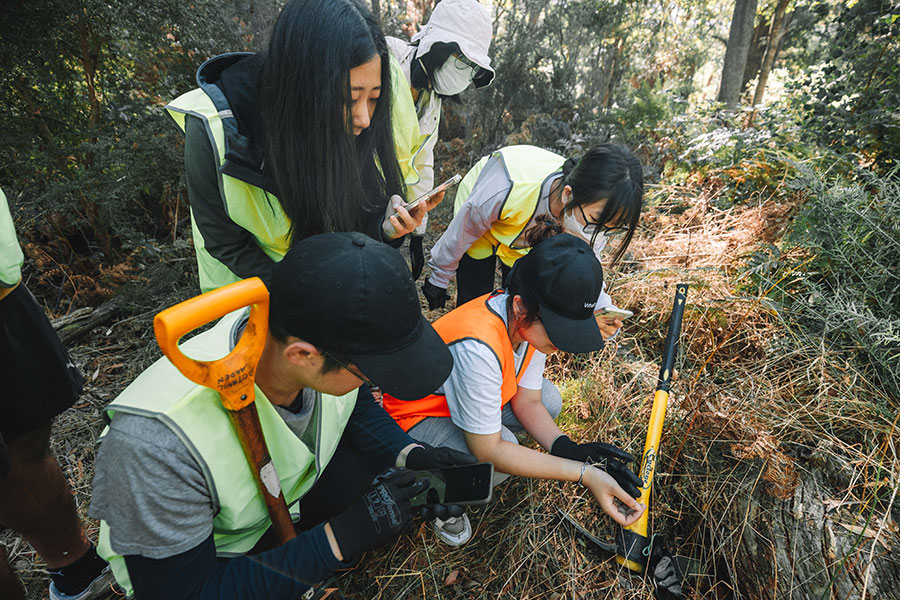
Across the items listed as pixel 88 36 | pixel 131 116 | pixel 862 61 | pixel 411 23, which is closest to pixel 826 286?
pixel 862 61

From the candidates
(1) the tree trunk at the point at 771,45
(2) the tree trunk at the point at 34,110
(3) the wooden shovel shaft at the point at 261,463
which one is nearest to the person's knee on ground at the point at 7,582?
(3) the wooden shovel shaft at the point at 261,463

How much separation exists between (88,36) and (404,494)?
374 centimetres

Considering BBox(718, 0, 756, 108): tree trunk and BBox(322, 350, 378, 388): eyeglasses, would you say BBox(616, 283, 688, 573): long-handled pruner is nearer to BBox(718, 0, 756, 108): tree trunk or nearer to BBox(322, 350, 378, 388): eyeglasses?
BBox(322, 350, 378, 388): eyeglasses

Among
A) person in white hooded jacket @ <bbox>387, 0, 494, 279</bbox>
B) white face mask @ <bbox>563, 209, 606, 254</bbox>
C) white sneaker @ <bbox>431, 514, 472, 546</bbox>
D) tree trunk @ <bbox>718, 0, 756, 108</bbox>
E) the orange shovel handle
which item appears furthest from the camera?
tree trunk @ <bbox>718, 0, 756, 108</bbox>

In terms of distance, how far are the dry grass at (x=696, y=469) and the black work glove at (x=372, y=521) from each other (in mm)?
618

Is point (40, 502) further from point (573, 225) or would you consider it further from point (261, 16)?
point (261, 16)

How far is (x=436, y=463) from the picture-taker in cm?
161

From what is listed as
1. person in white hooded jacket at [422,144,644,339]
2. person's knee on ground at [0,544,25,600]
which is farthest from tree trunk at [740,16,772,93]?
person's knee on ground at [0,544,25,600]

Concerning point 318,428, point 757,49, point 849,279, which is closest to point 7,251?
A: point 318,428

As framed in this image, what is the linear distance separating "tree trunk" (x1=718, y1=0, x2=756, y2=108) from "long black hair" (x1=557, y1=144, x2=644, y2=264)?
205 inches

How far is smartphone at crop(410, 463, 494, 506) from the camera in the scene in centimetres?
152

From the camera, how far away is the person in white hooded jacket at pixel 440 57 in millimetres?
2260

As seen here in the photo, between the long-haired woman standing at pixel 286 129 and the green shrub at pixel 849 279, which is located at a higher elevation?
the long-haired woman standing at pixel 286 129

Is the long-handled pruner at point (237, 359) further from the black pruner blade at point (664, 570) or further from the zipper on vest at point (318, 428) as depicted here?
the black pruner blade at point (664, 570)
